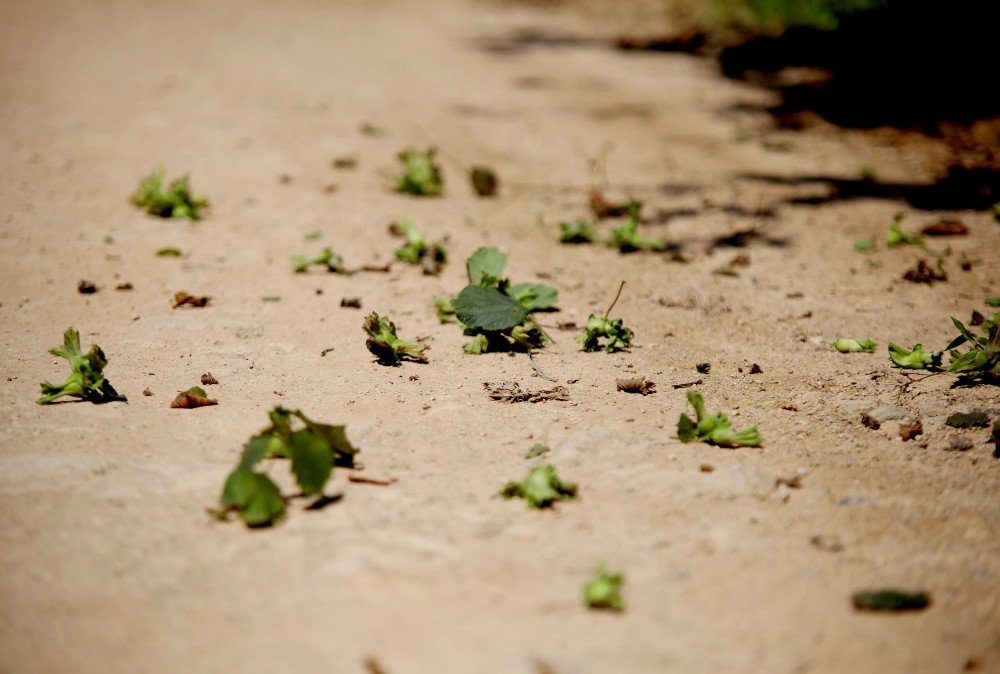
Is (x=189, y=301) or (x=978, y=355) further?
(x=189, y=301)

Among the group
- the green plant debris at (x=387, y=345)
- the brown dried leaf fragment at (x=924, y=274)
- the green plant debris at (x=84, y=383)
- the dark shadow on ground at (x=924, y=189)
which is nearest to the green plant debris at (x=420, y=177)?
the green plant debris at (x=387, y=345)

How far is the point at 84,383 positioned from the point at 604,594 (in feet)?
5.67

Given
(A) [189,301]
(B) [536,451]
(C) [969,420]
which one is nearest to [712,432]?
(B) [536,451]

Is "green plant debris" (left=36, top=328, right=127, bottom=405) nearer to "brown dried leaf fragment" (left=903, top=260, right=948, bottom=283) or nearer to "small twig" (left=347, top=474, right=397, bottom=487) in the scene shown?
"small twig" (left=347, top=474, right=397, bottom=487)

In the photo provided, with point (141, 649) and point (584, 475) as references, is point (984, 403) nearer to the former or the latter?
point (584, 475)

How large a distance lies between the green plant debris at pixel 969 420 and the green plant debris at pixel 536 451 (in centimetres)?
129

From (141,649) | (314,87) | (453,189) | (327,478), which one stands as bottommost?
(141,649)

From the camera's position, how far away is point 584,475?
2.22 metres

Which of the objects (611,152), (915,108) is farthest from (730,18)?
(611,152)

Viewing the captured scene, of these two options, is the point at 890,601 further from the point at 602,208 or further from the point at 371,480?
the point at 602,208

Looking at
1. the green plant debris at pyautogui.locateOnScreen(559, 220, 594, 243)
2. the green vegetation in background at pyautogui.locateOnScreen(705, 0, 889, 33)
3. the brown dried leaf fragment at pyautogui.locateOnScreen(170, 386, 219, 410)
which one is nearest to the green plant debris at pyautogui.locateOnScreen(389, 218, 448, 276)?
the green plant debris at pyautogui.locateOnScreen(559, 220, 594, 243)

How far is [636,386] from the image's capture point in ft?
8.89

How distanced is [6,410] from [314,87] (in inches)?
190

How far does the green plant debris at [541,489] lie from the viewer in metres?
2.07
